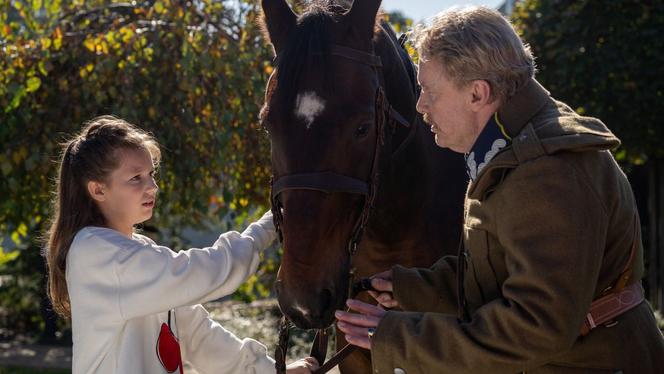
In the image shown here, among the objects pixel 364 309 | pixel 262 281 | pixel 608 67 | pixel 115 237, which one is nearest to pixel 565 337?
pixel 364 309

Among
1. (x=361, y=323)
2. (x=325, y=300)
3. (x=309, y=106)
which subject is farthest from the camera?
(x=309, y=106)

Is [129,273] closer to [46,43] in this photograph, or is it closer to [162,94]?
[162,94]

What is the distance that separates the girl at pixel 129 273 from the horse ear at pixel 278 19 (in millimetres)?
518

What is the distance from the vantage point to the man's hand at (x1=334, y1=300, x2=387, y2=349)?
69.2 inches

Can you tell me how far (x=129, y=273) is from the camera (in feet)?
6.86

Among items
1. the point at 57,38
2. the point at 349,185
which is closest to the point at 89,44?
the point at 57,38

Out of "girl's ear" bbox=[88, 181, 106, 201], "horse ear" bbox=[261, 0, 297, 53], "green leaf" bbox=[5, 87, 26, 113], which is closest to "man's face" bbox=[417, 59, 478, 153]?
"horse ear" bbox=[261, 0, 297, 53]

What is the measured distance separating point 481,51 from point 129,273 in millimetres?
1119

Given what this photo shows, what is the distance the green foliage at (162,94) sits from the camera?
4.47m

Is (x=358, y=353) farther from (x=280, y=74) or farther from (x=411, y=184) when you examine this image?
(x=280, y=74)

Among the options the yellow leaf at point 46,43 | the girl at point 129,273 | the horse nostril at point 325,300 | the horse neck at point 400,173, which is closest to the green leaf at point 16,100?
the yellow leaf at point 46,43

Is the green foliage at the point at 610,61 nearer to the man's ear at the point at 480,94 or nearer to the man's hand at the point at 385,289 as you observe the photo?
the man's hand at the point at 385,289

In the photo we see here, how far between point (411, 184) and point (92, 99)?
2.83 metres

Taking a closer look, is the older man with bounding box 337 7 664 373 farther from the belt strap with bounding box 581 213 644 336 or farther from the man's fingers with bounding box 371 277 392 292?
the man's fingers with bounding box 371 277 392 292
